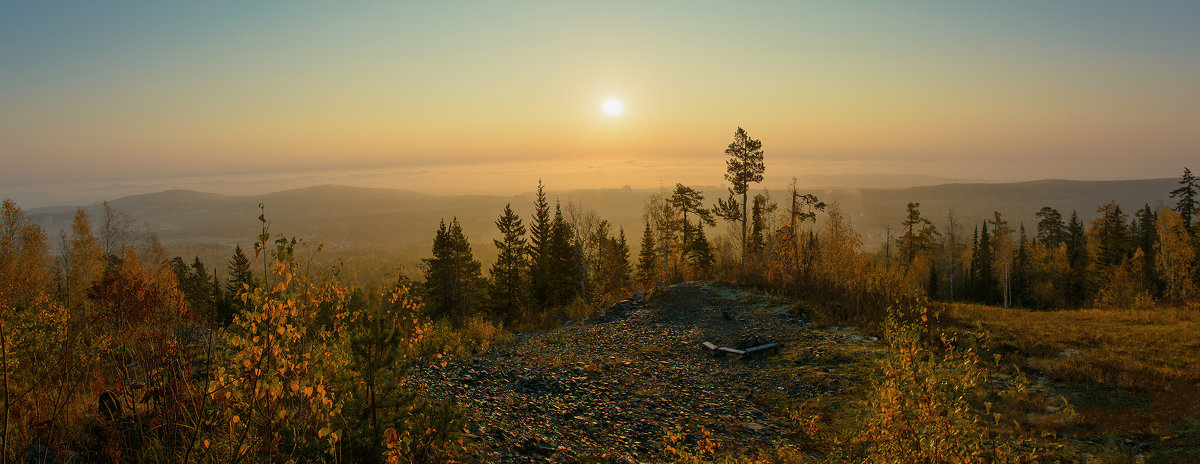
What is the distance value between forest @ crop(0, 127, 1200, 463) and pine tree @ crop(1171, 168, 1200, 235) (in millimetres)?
276

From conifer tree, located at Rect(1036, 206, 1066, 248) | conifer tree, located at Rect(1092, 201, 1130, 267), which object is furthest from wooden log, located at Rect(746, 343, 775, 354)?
conifer tree, located at Rect(1036, 206, 1066, 248)

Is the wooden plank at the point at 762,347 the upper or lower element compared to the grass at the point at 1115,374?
lower

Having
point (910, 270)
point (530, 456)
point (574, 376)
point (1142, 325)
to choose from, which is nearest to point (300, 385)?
point (530, 456)

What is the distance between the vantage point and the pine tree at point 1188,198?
47656 millimetres

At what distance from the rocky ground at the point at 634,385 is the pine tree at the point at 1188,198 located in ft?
186

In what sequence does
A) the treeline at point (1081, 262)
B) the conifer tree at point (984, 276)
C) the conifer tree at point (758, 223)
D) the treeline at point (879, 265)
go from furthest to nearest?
1. the conifer tree at point (984, 276)
2. the conifer tree at point (758, 223)
3. the treeline at point (1081, 262)
4. the treeline at point (879, 265)

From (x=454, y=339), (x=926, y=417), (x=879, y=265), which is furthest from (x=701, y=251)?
(x=926, y=417)

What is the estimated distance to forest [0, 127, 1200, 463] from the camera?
186 inches

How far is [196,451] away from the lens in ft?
16.9

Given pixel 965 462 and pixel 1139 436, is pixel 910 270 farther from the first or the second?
pixel 965 462

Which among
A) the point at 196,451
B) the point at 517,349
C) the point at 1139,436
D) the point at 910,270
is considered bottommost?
the point at 910,270

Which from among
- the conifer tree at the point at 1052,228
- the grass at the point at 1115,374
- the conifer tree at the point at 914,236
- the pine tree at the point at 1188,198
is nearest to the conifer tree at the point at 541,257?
the grass at the point at 1115,374

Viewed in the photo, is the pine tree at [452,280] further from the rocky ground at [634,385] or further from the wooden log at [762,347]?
the wooden log at [762,347]

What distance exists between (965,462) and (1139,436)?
24.0 ft
